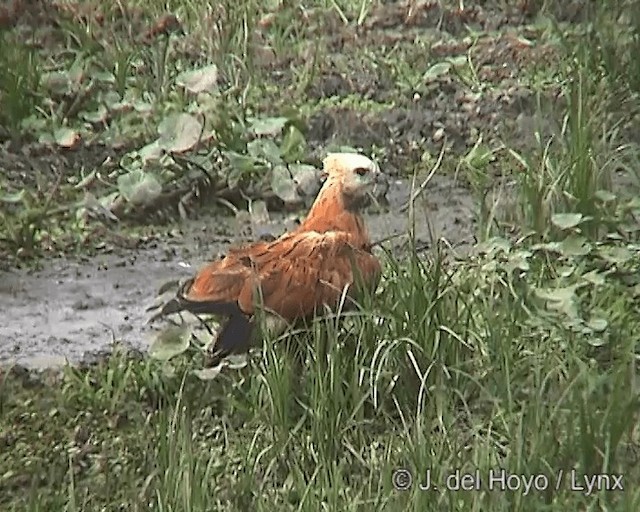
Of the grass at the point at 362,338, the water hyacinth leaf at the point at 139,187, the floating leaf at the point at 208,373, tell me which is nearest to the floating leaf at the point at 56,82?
the grass at the point at 362,338

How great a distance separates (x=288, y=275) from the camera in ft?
4.13

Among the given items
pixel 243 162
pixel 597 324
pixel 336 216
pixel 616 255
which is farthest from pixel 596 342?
pixel 243 162

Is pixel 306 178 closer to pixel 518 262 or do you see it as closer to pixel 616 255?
pixel 518 262

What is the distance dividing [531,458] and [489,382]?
11cm

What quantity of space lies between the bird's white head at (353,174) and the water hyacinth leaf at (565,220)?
0.20 m

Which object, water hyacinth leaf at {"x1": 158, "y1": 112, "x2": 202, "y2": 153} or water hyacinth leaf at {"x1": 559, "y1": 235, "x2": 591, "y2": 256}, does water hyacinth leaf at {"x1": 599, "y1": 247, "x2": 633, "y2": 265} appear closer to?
water hyacinth leaf at {"x1": 559, "y1": 235, "x2": 591, "y2": 256}

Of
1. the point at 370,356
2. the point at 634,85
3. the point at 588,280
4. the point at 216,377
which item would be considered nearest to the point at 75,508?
the point at 216,377

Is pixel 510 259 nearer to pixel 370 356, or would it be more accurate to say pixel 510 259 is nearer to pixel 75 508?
pixel 370 356

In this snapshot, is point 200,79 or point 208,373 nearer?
point 208,373

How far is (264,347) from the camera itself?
4.06 ft

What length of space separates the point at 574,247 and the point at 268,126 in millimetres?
329

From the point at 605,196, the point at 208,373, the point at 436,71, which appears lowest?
the point at 208,373

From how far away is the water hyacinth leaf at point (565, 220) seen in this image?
140cm

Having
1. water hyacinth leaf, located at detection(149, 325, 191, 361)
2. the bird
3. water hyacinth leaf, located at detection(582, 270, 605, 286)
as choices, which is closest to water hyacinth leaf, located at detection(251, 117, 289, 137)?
the bird
